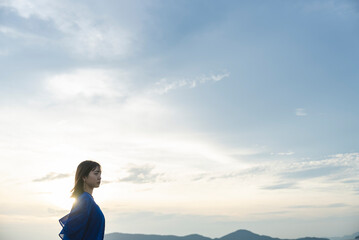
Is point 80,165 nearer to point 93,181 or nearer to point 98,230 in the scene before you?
point 93,181

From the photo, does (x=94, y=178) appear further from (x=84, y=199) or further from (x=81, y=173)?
(x=84, y=199)

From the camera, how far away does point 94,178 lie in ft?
22.6

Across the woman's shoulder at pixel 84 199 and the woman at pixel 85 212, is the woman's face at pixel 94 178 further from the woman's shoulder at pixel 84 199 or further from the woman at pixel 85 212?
the woman's shoulder at pixel 84 199

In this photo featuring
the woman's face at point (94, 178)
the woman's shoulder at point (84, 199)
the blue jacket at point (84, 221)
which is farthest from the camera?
the woman's face at point (94, 178)

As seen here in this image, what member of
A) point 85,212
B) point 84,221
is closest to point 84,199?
point 85,212

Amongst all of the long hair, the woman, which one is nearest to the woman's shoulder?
the woman

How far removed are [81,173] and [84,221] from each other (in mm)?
903

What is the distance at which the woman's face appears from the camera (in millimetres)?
6875

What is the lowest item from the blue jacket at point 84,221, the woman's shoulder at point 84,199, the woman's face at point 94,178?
the blue jacket at point 84,221

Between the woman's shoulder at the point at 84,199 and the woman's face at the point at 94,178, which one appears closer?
the woman's shoulder at the point at 84,199

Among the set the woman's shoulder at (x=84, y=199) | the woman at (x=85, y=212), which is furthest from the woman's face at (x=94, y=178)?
the woman's shoulder at (x=84, y=199)

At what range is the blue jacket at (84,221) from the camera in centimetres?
659

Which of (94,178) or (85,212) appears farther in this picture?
(94,178)

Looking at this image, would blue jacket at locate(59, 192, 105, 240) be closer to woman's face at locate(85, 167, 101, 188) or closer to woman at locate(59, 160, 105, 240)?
woman at locate(59, 160, 105, 240)
